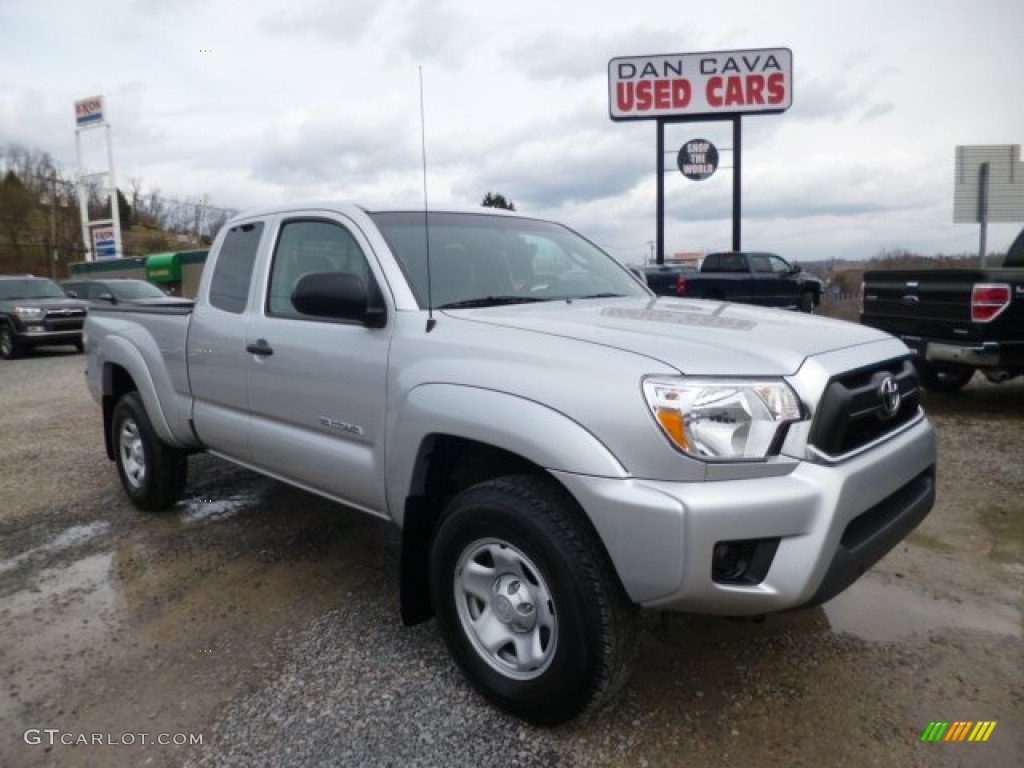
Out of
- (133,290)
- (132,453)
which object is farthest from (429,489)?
(133,290)

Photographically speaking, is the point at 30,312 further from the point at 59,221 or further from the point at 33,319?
the point at 59,221

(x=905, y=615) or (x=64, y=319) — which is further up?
(x=64, y=319)

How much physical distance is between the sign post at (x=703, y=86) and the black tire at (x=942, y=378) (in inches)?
394


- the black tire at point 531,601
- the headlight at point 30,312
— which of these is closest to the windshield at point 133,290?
the headlight at point 30,312

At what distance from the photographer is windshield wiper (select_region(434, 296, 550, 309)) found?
120 inches

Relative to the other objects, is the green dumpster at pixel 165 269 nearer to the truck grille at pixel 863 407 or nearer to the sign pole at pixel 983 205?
the sign pole at pixel 983 205

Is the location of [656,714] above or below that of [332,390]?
below

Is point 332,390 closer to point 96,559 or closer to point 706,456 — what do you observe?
point 706,456

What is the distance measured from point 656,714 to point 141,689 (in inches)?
75.2

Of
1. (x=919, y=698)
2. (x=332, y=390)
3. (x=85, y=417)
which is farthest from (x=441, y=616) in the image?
(x=85, y=417)

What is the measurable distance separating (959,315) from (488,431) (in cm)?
596

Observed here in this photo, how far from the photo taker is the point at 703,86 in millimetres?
16609

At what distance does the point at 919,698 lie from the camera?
8.75ft

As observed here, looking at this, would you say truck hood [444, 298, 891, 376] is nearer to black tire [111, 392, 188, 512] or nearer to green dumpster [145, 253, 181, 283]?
black tire [111, 392, 188, 512]
